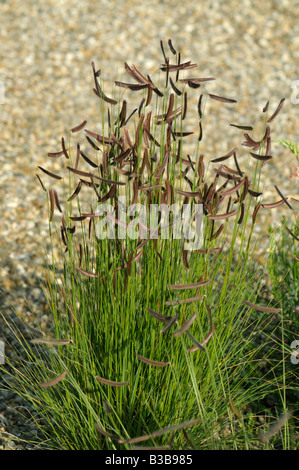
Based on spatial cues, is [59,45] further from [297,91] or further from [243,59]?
[297,91]

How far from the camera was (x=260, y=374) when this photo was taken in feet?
9.64

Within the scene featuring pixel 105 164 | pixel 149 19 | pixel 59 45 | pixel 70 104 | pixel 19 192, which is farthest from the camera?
pixel 149 19

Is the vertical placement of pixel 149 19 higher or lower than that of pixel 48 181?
higher

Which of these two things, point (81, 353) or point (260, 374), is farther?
point (260, 374)

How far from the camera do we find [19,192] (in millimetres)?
4445

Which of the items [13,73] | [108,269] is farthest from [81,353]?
[13,73]

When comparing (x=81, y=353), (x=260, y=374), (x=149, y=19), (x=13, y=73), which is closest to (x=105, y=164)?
(x=81, y=353)

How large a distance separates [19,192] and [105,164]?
7.75ft

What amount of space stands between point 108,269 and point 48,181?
257 centimetres

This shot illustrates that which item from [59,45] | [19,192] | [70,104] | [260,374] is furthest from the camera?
[59,45]

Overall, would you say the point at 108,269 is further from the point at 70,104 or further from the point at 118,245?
the point at 70,104

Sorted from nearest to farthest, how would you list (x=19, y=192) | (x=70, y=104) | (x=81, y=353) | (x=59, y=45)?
(x=81, y=353) → (x=19, y=192) → (x=70, y=104) → (x=59, y=45)

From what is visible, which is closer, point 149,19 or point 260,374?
point 260,374
